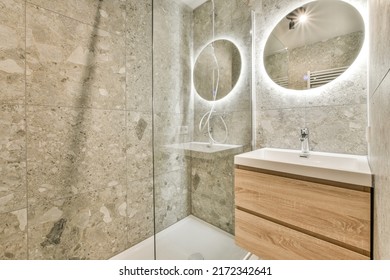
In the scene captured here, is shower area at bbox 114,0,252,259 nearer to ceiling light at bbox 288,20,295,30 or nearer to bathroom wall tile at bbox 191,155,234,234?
bathroom wall tile at bbox 191,155,234,234

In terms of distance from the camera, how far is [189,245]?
1266 mm

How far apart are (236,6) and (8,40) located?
1.53m

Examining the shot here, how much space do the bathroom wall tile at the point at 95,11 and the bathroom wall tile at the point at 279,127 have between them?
4.21ft

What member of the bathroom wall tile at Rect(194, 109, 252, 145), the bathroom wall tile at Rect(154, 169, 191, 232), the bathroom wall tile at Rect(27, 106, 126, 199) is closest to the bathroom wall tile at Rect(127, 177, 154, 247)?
the bathroom wall tile at Rect(27, 106, 126, 199)

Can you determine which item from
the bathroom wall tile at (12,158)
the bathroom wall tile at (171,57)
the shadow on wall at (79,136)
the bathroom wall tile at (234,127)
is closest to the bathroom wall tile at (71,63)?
the shadow on wall at (79,136)

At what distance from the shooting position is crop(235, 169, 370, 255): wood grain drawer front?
0.76m

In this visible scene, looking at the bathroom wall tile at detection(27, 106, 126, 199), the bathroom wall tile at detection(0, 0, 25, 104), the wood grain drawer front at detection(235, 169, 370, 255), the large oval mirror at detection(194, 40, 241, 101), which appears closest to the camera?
the wood grain drawer front at detection(235, 169, 370, 255)

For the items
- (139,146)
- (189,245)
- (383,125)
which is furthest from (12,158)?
(383,125)

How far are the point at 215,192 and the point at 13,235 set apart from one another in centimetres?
127

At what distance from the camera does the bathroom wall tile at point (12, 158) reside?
93 centimetres

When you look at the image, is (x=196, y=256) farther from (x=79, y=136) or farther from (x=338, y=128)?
(x=338, y=128)
